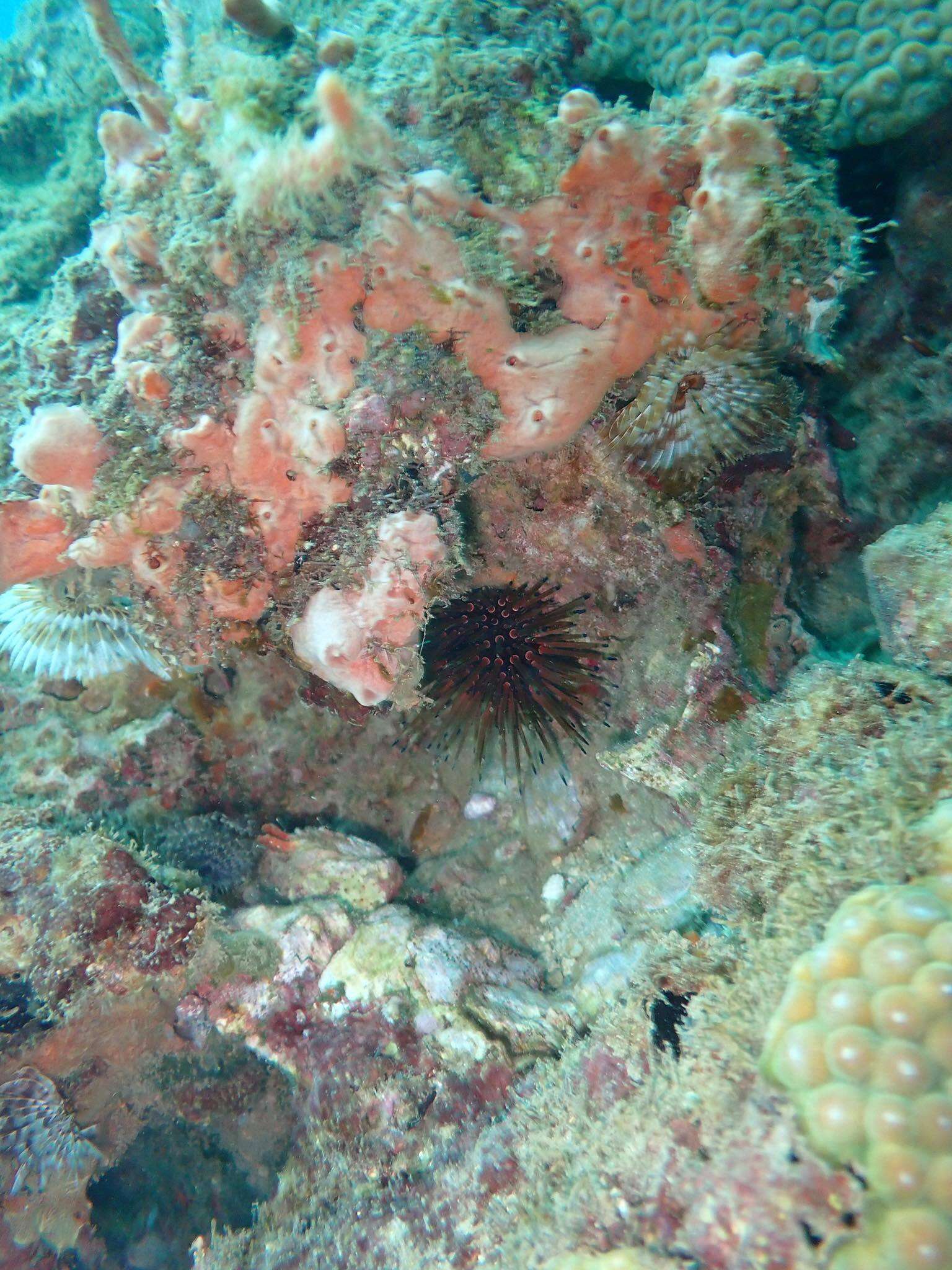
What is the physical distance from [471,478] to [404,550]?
582 millimetres

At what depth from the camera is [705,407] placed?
3018mm

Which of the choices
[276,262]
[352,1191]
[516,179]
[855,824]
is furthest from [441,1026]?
[516,179]

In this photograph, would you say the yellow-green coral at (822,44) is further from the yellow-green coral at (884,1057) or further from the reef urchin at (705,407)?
the yellow-green coral at (884,1057)

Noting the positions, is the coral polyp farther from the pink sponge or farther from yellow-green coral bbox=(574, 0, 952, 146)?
yellow-green coral bbox=(574, 0, 952, 146)

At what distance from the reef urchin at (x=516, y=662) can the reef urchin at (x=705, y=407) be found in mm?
1060

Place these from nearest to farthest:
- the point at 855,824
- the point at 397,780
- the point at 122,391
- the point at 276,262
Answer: the point at 855,824 → the point at 276,262 → the point at 122,391 → the point at 397,780

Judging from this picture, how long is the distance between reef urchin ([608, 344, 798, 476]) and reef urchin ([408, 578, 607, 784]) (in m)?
1.06

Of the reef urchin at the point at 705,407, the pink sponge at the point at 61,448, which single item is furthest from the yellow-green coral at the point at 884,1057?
the pink sponge at the point at 61,448

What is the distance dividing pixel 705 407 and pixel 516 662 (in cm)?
168

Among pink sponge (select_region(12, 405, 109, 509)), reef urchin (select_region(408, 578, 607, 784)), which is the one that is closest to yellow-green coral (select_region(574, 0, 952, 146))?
reef urchin (select_region(408, 578, 607, 784))

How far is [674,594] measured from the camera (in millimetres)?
3611

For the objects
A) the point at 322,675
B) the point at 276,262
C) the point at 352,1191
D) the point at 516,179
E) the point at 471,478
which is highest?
the point at 516,179

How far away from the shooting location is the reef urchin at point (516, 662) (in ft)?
12.5

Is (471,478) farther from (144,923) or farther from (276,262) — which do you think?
(144,923)
